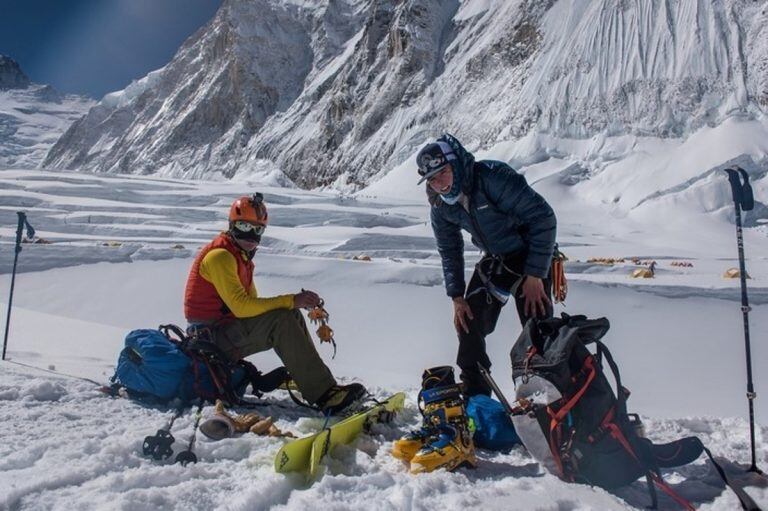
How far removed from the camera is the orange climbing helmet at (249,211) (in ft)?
11.1

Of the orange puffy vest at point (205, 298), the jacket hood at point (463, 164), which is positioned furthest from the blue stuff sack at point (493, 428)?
the orange puffy vest at point (205, 298)

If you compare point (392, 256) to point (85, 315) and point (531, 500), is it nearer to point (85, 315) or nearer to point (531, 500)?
point (85, 315)

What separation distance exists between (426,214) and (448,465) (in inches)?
909

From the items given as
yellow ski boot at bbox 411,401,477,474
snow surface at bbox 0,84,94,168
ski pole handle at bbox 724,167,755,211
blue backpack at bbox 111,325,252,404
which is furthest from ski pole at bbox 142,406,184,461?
snow surface at bbox 0,84,94,168

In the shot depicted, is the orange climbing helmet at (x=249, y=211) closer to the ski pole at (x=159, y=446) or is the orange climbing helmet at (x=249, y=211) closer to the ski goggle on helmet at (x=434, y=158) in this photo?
the ski goggle on helmet at (x=434, y=158)

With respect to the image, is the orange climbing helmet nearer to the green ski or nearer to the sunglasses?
the sunglasses

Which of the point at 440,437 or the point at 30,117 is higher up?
the point at 30,117

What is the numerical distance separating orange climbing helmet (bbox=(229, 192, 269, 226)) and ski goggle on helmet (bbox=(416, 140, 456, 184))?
107cm

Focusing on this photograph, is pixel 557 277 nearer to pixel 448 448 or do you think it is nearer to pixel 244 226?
pixel 448 448

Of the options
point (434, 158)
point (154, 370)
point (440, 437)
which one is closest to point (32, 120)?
point (154, 370)

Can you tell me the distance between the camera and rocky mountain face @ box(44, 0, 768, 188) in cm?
3278

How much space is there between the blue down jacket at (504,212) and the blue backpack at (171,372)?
1657 millimetres

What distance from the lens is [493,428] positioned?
2682 millimetres

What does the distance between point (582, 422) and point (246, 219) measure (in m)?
2.20
